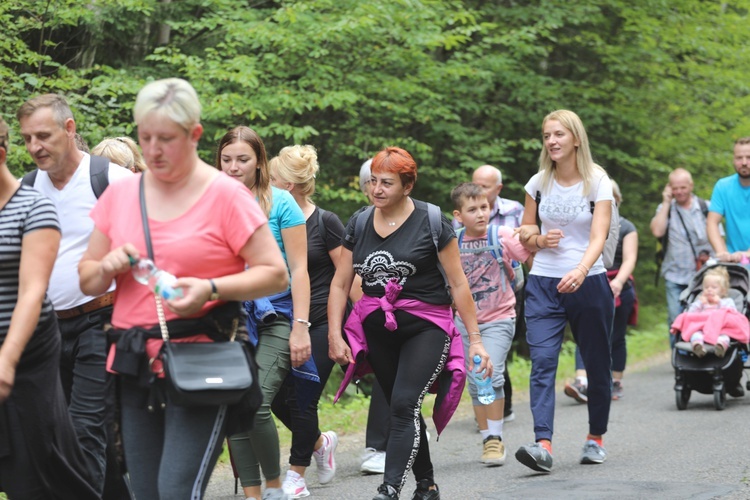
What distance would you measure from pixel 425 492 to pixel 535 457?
4.01 feet

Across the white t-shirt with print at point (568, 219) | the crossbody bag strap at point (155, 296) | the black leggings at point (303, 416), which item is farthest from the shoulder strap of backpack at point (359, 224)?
the crossbody bag strap at point (155, 296)

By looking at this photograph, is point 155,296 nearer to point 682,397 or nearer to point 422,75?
point 682,397

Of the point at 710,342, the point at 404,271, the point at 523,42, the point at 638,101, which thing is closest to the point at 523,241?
the point at 404,271

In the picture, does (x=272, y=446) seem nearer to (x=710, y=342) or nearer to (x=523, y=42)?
(x=710, y=342)

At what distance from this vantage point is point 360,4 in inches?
506

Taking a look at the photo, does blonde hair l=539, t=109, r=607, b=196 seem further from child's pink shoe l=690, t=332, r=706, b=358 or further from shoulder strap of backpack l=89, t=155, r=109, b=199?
child's pink shoe l=690, t=332, r=706, b=358

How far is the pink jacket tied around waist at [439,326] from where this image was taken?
20.4ft

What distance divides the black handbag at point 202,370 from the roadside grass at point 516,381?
4462mm

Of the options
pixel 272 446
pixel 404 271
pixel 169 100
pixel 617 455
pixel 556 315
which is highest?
pixel 169 100

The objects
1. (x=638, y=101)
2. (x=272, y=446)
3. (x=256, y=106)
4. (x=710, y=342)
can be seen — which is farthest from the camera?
(x=638, y=101)

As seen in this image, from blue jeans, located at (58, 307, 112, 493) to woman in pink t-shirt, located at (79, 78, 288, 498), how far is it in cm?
123

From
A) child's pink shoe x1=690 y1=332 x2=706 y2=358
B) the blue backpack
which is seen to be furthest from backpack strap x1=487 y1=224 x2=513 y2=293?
child's pink shoe x1=690 y1=332 x2=706 y2=358

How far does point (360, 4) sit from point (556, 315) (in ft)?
20.2

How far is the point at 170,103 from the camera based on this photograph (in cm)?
387
